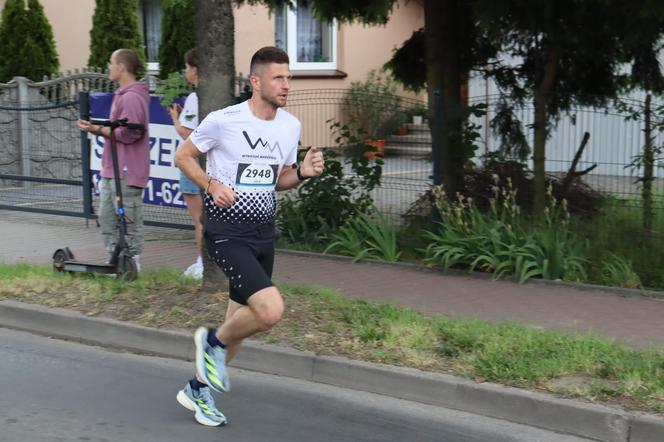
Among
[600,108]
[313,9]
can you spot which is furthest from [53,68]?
[600,108]

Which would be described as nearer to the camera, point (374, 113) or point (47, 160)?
point (374, 113)

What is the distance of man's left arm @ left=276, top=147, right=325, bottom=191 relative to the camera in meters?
5.29

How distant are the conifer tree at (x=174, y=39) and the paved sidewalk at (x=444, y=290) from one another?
7621 millimetres

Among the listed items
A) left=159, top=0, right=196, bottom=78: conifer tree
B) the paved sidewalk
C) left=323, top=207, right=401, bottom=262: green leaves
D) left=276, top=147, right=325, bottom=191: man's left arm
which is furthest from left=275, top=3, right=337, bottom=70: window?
left=276, top=147, right=325, bottom=191: man's left arm

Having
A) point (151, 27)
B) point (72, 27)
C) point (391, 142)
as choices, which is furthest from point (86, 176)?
point (151, 27)

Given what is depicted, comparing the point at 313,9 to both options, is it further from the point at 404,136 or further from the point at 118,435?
the point at 118,435

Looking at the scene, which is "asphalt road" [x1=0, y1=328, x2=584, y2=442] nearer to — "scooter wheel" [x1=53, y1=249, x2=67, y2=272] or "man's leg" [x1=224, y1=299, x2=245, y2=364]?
"man's leg" [x1=224, y1=299, x2=245, y2=364]

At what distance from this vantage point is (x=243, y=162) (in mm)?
5242

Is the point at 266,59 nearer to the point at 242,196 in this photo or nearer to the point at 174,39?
the point at 242,196

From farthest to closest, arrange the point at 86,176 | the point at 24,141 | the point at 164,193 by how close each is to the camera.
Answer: the point at 24,141, the point at 86,176, the point at 164,193

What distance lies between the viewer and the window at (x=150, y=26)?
20.8 metres

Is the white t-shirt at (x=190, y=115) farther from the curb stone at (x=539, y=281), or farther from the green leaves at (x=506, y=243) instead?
the green leaves at (x=506, y=243)

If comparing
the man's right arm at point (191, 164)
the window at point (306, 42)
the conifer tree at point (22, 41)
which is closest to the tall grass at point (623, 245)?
the man's right arm at point (191, 164)

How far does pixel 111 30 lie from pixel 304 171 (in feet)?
45.8
